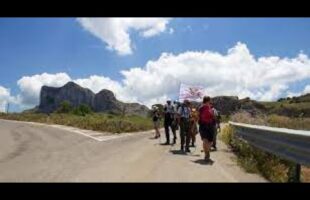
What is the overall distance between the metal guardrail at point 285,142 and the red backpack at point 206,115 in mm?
1524

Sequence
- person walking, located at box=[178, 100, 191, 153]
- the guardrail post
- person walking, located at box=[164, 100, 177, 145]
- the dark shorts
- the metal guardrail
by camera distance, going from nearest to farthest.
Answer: the metal guardrail < the guardrail post < the dark shorts < person walking, located at box=[178, 100, 191, 153] < person walking, located at box=[164, 100, 177, 145]

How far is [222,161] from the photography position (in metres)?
17.1

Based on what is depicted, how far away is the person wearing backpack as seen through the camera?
674 inches

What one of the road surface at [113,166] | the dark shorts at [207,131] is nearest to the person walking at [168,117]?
the road surface at [113,166]

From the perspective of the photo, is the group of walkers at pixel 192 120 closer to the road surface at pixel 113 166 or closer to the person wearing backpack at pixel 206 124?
the person wearing backpack at pixel 206 124

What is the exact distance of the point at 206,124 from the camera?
17406 mm

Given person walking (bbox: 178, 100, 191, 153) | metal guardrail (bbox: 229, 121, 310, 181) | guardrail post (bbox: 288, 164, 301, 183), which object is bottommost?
guardrail post (bbox: 288, 164, 301, 183)

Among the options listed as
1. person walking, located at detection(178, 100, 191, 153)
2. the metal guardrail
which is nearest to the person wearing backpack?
the metal guardrail

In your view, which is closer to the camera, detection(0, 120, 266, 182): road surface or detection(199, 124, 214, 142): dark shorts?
detection(0, 120, 266, 182): road surface

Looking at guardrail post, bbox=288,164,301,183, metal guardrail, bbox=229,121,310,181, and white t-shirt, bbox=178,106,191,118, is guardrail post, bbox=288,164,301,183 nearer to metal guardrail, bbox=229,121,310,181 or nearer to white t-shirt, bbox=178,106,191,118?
metal guardrail, bbox=229,121,310,181

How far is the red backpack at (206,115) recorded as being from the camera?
57.3 feet
